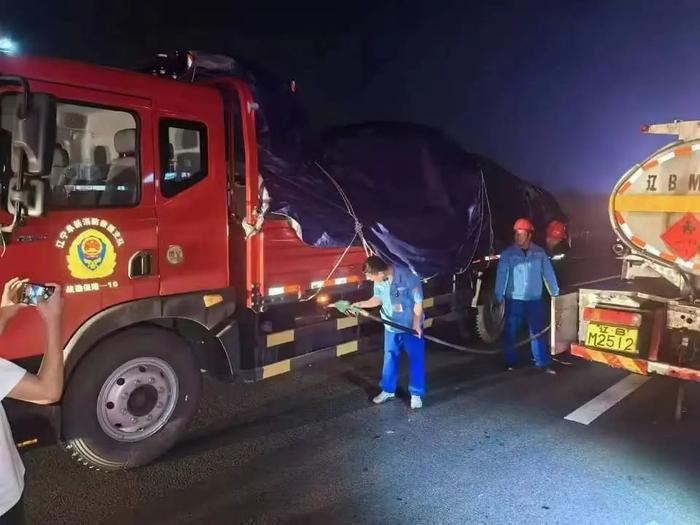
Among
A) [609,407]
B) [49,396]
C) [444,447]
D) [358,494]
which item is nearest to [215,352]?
[358,494]

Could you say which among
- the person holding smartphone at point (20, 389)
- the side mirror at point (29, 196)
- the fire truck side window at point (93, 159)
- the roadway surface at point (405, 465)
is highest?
the fire truck side window at point (93, 159)

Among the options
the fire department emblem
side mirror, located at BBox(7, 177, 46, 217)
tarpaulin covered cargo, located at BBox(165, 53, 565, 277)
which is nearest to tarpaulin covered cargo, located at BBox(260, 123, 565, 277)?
tarpaulin covered cargo, located at BBox(165, 53, 565, 277)

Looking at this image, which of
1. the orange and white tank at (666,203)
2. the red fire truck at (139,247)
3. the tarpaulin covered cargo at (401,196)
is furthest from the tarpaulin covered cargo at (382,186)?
the orange and white tank at (666,203)

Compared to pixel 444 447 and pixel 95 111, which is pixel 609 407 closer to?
pixel 444 447

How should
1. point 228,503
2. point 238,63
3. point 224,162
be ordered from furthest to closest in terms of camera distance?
point 238,63, point 224,162, point 228,503

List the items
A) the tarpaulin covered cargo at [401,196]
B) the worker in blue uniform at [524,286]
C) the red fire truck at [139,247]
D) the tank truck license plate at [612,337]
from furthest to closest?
the worker in blue uniform at [524,286]
the tarpaulin covered cargo at [401,196]
the tank truck license plate at [612,337]
the red fire truck at [139,247]

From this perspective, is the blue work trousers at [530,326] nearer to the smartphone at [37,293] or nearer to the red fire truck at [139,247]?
the red fire truck at [139,247]

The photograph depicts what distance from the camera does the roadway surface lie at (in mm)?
3621

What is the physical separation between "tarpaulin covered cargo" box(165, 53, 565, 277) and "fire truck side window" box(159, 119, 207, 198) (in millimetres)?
531

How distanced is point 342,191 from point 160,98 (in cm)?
187

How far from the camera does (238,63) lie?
15.8ft

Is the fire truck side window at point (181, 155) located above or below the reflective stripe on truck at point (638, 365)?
above

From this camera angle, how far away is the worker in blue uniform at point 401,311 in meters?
5.24

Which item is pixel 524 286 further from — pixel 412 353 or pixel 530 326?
pixel 412 353
